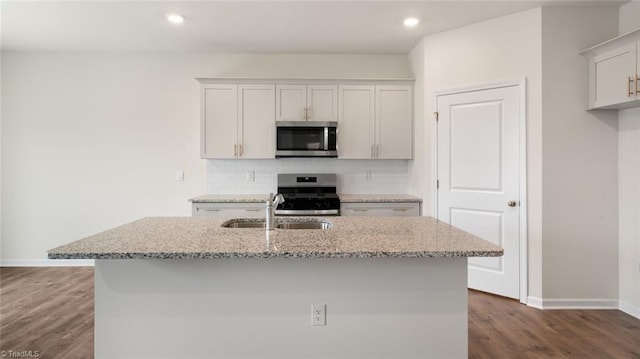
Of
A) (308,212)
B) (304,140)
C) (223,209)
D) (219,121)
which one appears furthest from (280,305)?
(219,121)

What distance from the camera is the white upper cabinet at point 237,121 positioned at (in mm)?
3861

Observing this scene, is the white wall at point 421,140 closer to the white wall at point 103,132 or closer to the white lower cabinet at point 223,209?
the white wall at point 103,132

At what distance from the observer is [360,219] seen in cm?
237

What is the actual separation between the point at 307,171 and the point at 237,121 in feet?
3.41

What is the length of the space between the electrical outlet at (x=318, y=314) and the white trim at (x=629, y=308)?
2.73 meters

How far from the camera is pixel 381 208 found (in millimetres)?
3744

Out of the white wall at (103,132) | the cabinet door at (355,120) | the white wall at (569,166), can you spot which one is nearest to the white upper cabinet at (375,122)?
the cabinet door at (355,120)

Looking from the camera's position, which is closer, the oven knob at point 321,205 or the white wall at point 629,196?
the white wall at point 629,196

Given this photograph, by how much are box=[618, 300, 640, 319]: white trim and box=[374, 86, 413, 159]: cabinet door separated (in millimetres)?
2290

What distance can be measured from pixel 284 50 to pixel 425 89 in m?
1.73

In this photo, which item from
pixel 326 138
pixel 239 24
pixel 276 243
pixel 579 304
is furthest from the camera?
pixel 326 138

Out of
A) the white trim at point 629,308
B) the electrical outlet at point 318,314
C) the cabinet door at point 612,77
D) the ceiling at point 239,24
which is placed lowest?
the white trim at point 629,308

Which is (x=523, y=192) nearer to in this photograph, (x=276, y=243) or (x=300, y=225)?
(x=300, y=225)

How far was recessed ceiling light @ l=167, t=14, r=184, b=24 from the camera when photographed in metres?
3.13
